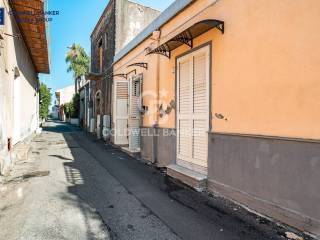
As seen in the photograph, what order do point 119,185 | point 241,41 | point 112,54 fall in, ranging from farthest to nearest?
point 112,54, point 119,185, point 241,41

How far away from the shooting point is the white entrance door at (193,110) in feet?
16.8

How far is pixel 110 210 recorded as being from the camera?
152 inches

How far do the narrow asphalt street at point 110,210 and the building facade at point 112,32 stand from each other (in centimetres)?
747

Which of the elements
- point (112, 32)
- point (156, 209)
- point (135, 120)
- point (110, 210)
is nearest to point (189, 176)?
point (156, 209)

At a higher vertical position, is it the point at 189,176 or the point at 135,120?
the point at 135,120

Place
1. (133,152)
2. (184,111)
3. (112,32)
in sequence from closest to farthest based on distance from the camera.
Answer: (184,111) → (133,152) → (112,32)

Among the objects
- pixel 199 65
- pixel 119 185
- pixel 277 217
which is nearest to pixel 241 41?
pixel 199 65

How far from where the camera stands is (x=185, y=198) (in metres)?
4.47

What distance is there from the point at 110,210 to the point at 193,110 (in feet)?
9.14

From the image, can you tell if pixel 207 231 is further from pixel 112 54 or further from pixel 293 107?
pixel 112 54

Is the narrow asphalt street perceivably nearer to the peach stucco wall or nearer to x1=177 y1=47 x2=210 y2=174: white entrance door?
x1=177 y1=47 x2=210 y2=174: white entrance door

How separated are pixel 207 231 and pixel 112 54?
1109 centimetres

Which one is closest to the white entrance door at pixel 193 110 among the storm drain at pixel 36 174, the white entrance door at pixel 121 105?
the storm drain at pixel 36 174

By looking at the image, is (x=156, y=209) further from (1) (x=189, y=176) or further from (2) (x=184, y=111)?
(2) (x=184, y=111)
